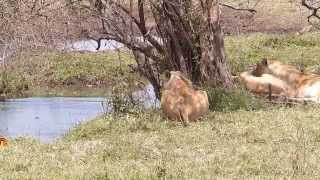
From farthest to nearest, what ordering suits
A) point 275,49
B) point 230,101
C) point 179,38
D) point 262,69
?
point 275,49 < point 262,69 < point 179,38 < point 230,101

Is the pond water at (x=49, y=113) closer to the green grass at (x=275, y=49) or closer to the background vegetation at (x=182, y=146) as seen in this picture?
the background vegetation at (x=182, y=146)

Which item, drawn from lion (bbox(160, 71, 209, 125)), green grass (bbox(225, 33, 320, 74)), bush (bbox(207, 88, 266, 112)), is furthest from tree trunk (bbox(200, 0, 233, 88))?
green grass (bbox(225, 33, 320, 74))

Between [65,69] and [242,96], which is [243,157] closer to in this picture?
[242,96]

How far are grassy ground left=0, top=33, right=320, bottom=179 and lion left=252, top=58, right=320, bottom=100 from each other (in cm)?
72

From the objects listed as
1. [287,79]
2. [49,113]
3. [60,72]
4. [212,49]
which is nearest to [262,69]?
[287,79]

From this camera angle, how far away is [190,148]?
8688 mm

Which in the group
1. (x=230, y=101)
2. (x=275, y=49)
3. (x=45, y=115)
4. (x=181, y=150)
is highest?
(x=275, y=49)

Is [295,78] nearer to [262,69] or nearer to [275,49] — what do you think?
[262,69]

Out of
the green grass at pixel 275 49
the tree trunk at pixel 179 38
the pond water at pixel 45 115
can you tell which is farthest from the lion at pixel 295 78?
the green grass at pixel 275 49

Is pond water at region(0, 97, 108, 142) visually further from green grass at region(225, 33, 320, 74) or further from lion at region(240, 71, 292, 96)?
green grass at region(225, 33, 320, 74)

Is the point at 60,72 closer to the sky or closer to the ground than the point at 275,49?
closer to the ground

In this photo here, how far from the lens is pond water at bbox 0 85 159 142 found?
13.2 m

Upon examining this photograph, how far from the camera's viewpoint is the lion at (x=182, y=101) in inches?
419

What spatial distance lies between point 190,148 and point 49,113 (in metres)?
8.14
